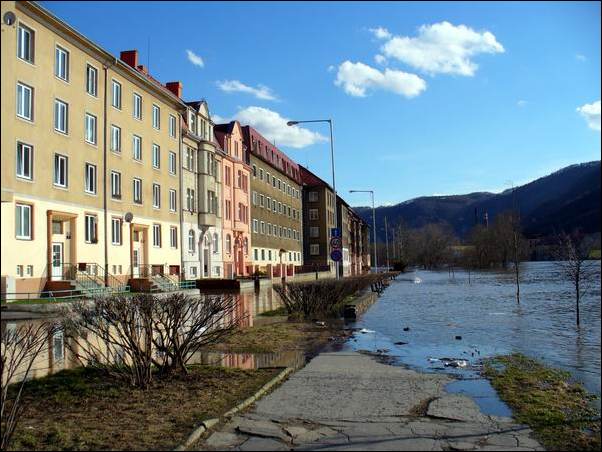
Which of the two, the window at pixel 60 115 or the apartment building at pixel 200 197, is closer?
the window at pixel 60 115

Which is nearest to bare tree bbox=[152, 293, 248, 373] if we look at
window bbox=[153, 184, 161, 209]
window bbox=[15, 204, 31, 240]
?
window bbox=[15, 204, 31, 240]

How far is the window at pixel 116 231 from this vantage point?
34344 mm

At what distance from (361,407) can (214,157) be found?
45.0 metres

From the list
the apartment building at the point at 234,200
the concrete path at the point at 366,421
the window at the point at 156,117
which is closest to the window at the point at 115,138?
the window at the point at 156,117

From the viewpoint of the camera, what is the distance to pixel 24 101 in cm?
2666

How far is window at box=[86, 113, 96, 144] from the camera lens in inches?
1261

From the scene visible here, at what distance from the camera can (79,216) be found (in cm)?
3059

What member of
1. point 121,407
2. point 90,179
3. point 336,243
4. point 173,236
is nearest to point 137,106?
point 90,179

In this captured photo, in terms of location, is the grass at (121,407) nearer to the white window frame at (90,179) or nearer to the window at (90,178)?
the white window frame at (90,179)

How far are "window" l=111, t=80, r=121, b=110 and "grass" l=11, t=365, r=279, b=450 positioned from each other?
28372mm

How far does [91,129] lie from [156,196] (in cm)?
902

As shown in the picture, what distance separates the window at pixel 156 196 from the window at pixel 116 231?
5273mm

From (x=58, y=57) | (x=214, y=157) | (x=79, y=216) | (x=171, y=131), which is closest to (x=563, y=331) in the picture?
(x=79, y=216)

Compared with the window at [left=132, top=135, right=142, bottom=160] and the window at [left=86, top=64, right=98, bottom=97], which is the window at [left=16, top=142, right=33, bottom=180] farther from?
the window at [left=132, top=135, right=142, bottom=160]
